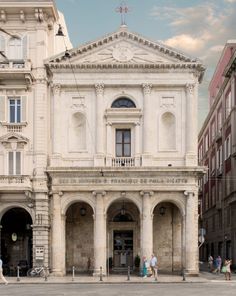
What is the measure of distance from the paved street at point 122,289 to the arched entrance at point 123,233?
1246 centimetres

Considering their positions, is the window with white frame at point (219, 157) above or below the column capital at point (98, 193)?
above

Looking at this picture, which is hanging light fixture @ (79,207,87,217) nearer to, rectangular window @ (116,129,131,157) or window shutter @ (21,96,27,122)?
rectangular window @ (116,129,131,157)

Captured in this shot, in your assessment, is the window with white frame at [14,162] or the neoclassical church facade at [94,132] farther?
the window with white frame at [14,162]

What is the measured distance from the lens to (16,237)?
6053 cm

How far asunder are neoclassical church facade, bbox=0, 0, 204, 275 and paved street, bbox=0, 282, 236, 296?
8.58 m

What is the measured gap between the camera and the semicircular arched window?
2227 inches

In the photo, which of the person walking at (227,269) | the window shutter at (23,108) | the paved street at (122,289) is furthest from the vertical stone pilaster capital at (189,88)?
the paved street at (122,289)

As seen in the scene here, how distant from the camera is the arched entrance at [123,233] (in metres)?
59.3

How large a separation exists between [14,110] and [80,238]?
38.4 ft

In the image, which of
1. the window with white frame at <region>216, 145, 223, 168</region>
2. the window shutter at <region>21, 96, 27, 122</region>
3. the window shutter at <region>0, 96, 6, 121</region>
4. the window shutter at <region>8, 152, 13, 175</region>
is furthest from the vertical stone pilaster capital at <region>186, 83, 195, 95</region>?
the window with white frame at <region>216, 145, 223, 168</region>

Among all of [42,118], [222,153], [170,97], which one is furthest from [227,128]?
[42,118]

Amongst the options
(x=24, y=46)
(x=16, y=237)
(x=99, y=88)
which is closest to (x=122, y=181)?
(x=99, y=88)

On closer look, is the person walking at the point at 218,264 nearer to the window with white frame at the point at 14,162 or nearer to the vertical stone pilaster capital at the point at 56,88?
the window with white frame at the point at 14,162

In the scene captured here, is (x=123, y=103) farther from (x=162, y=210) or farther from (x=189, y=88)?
(x=162, y=210)
